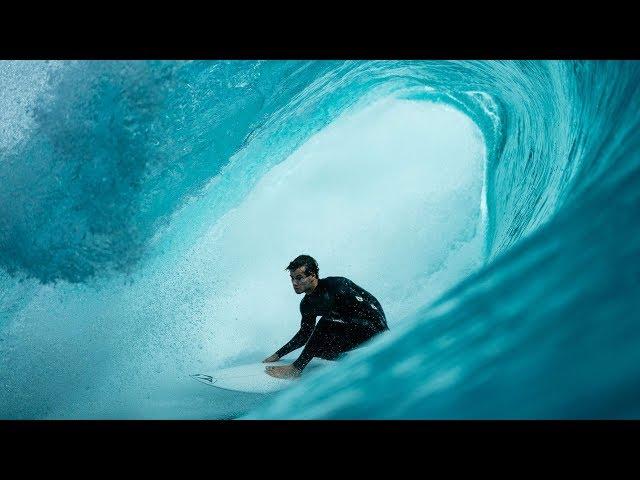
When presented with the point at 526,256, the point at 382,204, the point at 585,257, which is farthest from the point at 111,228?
the point at 585,257

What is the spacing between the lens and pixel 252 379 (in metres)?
2.84

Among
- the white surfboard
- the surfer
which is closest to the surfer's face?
the surfer

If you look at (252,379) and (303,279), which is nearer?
(303,279)

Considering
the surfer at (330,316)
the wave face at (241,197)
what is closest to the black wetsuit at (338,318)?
the surfer at (330,316)

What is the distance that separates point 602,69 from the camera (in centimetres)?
252

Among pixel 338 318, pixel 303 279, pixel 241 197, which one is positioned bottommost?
pixel 338 318

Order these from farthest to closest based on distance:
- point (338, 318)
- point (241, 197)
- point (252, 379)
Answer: point (241, 197), point (252, 379), point (338, 318)

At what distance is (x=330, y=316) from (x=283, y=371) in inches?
17.6

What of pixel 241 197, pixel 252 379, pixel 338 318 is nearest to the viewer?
pixel 338 318

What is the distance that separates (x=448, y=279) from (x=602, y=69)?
6.76ft

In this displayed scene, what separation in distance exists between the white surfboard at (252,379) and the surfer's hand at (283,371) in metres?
0.02

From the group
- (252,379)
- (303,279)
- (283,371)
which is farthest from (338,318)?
(252,379)

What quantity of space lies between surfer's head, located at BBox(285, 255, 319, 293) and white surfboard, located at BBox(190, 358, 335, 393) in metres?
0.44

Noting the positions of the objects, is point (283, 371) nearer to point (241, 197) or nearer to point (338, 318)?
point (338, 318)
